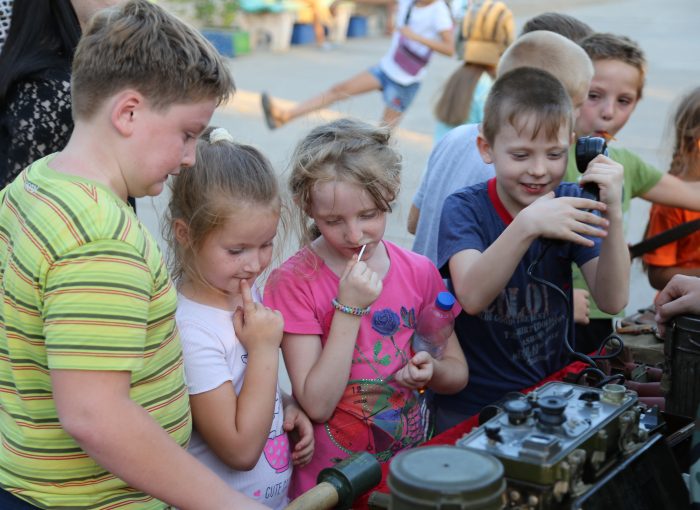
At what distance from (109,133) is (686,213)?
A: 9.22 feet

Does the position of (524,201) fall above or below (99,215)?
below

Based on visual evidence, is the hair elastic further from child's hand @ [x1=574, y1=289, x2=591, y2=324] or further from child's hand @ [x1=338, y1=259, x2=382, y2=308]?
child's hand @ [x1=574, y1=289, x2=591, y2=324]

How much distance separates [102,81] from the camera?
1.67 m

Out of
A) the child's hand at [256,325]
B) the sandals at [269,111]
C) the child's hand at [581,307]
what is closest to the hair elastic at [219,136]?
the child's hand at [256,325]

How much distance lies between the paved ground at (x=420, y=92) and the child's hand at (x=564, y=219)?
2.25 feet

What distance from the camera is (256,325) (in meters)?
2.12

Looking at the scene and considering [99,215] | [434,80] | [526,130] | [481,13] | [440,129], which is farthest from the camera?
[434,80]

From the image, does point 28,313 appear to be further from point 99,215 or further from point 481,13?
point 481,13

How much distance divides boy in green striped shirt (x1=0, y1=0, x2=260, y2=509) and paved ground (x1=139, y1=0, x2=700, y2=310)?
2.44 ft

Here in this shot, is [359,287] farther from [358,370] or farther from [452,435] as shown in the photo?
[452,435]

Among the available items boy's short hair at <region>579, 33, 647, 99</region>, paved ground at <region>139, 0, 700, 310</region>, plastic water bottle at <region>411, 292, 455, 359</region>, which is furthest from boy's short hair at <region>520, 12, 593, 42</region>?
plastic water bottle at <region>411, 292, 455, 359</region>

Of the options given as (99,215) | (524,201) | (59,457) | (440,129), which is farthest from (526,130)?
(440,129)

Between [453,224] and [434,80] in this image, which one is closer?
[453,224]

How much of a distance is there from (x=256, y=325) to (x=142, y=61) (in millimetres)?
702
